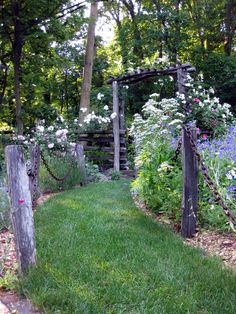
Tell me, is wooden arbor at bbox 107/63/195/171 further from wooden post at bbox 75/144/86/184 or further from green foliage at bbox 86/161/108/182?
wooden post at bbox 75/144/86/184

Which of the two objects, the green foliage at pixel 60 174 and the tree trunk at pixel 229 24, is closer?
the green foliage at pixel 60 174

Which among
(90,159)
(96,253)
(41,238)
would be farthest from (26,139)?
(96,253)

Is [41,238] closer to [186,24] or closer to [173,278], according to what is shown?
[173,278]

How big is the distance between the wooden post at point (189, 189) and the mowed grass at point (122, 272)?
236 millimetres

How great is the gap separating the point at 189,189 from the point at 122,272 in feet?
4.91

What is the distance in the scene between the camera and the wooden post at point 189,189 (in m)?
4.11

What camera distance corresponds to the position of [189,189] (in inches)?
163

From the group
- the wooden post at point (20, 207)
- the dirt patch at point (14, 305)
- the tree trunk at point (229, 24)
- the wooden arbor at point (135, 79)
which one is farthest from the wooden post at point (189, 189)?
the tree trunk at point (229, 24)

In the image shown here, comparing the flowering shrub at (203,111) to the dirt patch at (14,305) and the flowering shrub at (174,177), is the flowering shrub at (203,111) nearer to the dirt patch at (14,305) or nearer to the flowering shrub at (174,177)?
the flowering shrub at (174,177)

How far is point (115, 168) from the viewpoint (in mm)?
11289

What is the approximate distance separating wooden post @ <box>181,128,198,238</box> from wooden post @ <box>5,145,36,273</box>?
188 centimetres

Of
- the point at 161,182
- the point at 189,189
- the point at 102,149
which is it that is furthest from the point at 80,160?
the point at 189,189

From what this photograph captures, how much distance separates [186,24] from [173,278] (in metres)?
17.1

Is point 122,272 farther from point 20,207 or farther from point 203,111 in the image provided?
point 203,111
